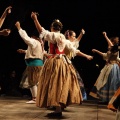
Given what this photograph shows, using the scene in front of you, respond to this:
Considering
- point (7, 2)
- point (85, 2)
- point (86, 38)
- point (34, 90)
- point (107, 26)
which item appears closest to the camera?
point (34, 90)

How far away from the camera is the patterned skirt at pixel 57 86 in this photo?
3.53 meters

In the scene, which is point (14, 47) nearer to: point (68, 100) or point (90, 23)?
point (90, 23)

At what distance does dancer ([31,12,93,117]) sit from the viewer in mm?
3539

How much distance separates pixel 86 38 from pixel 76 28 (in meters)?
0.77

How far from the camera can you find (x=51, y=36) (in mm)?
3609

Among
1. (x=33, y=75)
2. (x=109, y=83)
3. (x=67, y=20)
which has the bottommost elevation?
(x=109, y=83)

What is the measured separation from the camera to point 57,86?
3.60 meters

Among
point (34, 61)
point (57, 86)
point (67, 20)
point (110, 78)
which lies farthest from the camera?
point (67, 20)

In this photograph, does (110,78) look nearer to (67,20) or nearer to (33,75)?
(33,75)

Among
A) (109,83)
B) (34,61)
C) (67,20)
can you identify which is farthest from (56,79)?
(67,20)

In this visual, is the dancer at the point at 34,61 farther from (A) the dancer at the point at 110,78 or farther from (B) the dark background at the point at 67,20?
(B) the dark background at the point at 67,20

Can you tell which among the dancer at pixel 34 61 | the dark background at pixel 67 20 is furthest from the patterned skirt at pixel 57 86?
the dark background at pixel 67 20

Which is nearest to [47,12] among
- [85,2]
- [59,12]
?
[59,12]

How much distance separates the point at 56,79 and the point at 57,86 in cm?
9
